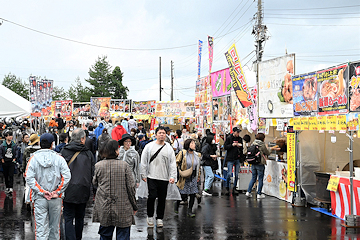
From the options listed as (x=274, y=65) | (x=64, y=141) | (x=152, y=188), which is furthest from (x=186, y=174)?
(x=274, y=65)

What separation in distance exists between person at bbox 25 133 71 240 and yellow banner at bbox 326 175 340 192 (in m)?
5.99

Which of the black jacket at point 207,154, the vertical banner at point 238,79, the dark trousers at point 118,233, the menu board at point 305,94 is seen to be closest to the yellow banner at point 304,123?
the menu board at point 305,94

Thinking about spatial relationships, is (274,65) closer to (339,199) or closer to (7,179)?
(339,199)

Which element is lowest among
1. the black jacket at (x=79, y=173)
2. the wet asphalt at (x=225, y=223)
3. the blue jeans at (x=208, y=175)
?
the wet asphalt at (x=225, y=223)

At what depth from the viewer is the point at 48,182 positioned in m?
5.14

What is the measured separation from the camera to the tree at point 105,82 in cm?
7200

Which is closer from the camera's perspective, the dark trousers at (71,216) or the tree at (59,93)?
the dark trousers at (71,216)

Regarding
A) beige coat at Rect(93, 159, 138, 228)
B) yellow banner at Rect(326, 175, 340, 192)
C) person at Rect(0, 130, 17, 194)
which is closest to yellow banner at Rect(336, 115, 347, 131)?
yellow banner at Rect(326, 175, 340, 192)

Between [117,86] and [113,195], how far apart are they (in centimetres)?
6841

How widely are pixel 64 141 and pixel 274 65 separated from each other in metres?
6.85

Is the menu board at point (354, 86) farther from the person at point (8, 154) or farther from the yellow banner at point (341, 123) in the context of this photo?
the person at point (8, 154)

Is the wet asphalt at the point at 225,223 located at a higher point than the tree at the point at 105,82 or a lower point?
lower

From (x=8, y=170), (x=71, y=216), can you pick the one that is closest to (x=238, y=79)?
(x=8, y=170)

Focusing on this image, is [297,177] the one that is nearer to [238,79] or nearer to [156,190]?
[156,190]
